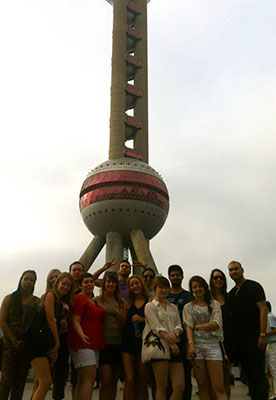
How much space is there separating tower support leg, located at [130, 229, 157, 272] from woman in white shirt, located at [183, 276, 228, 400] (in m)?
22.3

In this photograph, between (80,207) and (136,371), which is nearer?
(136,371)

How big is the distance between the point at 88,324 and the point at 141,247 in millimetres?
23018

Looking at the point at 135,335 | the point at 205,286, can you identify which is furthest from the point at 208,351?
the point at 135,335

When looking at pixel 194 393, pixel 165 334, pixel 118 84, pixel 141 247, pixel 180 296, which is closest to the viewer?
pixel 165 334

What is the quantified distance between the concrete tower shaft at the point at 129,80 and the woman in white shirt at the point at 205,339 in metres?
26.5

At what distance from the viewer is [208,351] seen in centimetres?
488

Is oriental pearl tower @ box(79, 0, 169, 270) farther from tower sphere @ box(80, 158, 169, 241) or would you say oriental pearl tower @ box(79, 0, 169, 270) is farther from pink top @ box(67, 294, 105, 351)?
pink top @ box(67, 294, 105, 351)

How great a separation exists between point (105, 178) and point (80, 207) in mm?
3527

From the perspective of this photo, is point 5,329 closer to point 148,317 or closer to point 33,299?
point 33,299

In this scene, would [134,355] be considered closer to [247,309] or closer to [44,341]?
[44,341]

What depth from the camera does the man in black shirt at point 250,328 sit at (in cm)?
523

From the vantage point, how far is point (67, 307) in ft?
16.7

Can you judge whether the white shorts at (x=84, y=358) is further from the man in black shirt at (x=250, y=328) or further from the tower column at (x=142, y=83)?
the tower column at (x=142, y=83)

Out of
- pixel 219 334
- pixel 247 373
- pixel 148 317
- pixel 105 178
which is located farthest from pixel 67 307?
pixel 105 178
